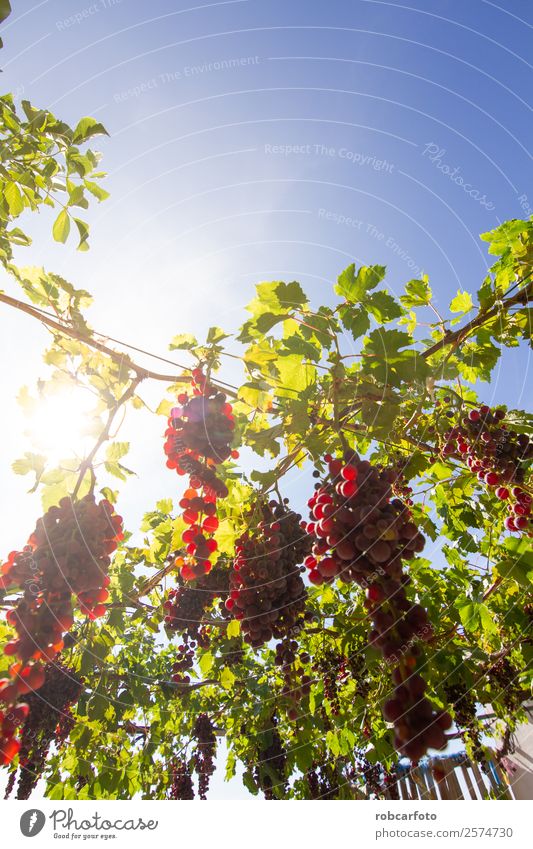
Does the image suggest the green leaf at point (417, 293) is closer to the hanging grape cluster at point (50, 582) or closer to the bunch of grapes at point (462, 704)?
the hanging grape cluster at point (50, 582)

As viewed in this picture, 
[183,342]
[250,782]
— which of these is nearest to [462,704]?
[250,782]

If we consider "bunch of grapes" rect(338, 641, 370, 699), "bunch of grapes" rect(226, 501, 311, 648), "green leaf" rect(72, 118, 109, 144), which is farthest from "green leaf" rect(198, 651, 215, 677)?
"green leaf" rect(72, 118, 109, 144)

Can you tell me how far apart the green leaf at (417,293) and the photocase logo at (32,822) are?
437cm

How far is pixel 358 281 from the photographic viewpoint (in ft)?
7.73

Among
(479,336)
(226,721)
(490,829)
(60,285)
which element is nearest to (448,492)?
(479,336)

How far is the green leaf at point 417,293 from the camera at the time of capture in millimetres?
3305

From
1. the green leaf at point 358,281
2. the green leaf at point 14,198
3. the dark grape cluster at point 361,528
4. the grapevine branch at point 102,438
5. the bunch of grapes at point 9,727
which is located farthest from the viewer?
the green leaf at point 14,198

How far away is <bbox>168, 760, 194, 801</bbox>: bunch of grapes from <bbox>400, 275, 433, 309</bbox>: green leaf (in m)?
7.12

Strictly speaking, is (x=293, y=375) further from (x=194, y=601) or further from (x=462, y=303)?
(x=194, y=601)

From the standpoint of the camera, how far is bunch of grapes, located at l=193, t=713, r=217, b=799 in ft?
18.0

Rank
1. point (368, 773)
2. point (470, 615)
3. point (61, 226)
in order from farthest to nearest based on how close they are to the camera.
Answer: point (368, 773) → point (470, 615) → point (61, 226)

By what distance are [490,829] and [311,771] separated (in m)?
4.07

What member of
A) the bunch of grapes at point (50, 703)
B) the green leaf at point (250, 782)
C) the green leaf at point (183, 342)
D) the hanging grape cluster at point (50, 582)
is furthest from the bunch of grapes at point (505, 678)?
the green leaf at point (183, 342)

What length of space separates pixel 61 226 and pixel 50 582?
7.46ft
